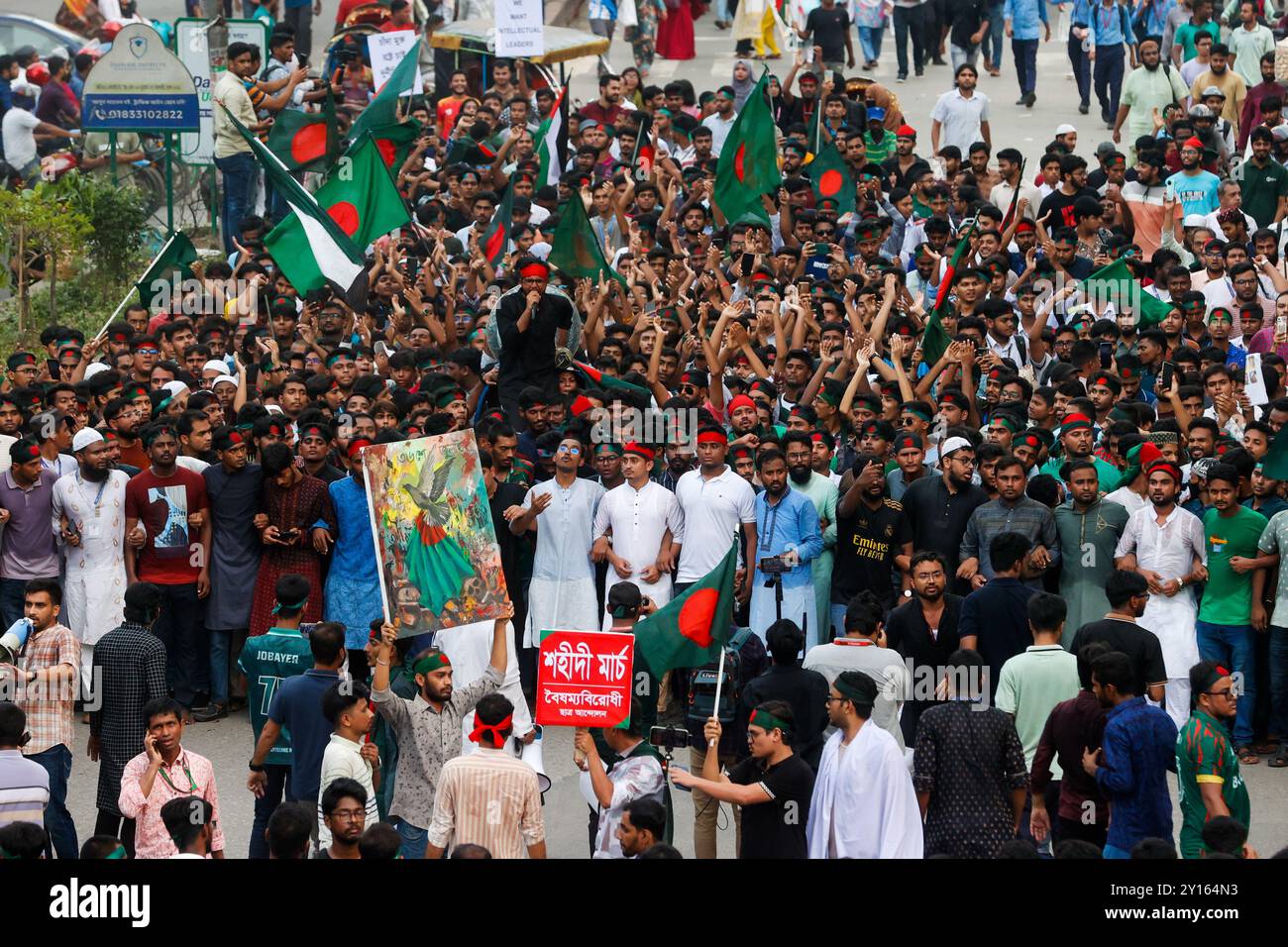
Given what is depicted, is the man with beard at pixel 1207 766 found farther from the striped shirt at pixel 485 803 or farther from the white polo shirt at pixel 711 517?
the white polo shirt at pixel 711 517

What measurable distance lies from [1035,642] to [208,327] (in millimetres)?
7747

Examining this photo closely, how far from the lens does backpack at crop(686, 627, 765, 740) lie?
10.0 meters

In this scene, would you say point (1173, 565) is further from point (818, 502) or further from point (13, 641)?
point (13, 641)

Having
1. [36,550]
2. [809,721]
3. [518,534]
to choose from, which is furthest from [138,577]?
[809,721]

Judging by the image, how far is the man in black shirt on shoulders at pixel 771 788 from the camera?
8562 mm

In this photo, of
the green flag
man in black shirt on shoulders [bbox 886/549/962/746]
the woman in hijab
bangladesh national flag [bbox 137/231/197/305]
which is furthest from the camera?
the woman in hijab

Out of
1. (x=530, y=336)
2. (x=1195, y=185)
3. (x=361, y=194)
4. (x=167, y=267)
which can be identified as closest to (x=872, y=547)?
(x=530, y=336)

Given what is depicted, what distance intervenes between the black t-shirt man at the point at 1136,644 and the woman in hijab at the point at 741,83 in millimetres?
12799

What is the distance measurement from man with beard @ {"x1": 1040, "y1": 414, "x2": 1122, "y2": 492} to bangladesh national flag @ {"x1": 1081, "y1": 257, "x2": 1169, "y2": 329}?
318 cm

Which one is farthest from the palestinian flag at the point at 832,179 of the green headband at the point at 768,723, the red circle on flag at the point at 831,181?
the green headband at the point at 768,723

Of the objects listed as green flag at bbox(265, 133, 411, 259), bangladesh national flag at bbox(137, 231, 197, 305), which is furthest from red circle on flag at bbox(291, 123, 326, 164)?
green flag at bbox(265, 133, 411, 259)

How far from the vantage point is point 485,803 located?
845 centimetres

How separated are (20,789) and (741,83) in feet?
48.0

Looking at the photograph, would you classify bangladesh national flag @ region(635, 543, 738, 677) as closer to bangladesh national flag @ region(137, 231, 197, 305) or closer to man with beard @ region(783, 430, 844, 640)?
man with beard @ region(783, 430, 844, 640)
